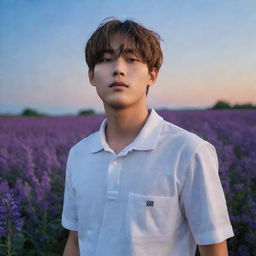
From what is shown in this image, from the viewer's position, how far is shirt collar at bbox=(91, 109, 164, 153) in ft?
4.84

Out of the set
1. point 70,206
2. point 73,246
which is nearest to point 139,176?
point 70,206

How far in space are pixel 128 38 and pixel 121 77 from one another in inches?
7.1

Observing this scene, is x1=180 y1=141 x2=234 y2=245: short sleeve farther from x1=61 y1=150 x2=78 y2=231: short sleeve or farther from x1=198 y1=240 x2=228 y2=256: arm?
x1=61 y1=150 x2=78 y2=231: short sleeve

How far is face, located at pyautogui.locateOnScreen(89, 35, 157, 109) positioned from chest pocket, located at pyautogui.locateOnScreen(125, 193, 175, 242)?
36cm

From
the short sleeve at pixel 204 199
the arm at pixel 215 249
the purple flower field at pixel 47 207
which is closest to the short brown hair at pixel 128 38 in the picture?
the short sleeve at pixel 204 199

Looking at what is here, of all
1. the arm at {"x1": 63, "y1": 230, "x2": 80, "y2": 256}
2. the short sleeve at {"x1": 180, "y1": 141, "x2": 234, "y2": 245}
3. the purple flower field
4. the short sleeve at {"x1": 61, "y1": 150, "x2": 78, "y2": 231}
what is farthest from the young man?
the purple flower field

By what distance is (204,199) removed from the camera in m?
1.38

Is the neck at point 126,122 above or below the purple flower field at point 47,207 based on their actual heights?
above

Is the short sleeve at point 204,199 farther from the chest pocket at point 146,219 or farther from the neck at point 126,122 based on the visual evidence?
the neck at point 126,122

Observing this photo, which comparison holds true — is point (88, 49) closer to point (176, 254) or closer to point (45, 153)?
point (176, 254)

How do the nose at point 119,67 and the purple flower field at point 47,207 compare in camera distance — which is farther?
the purple flower field at point 47,207

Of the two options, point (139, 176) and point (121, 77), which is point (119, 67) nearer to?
point (121, 77)

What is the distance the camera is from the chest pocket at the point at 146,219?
55.7 inches

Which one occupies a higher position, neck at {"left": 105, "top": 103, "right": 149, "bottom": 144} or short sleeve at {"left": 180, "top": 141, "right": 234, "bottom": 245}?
neck at {"left": 105, "top": 103, "right": 149, "bottom": 144}
